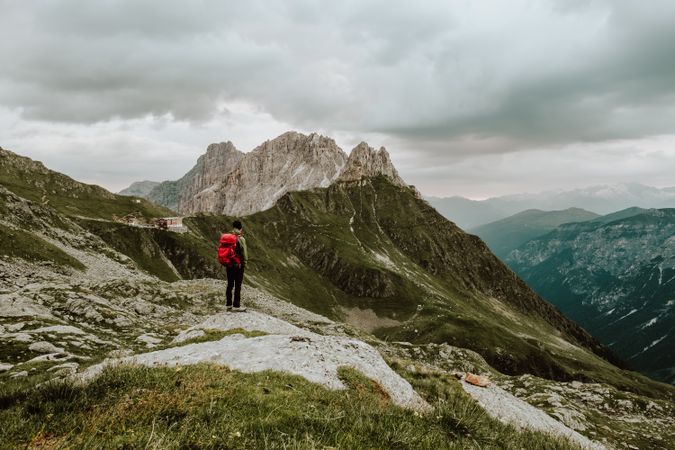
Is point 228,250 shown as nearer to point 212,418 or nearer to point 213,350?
point 213,350

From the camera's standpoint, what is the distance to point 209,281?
74250 millimetres

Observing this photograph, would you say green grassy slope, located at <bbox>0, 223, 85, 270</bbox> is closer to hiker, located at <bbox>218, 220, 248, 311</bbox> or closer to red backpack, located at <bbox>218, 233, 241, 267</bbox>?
hiker, located at <bbox>218, 220, 248, 311</bbox>

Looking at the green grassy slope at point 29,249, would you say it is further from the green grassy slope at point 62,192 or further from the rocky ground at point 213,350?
the green grassy slope at point 62,192

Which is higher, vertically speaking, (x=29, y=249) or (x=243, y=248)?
(x=243, y=248)

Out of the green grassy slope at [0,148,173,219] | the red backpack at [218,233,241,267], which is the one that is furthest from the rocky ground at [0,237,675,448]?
the green grassy slope at [0,148,173,219]

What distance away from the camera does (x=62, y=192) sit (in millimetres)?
174750

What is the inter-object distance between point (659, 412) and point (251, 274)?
145 metres

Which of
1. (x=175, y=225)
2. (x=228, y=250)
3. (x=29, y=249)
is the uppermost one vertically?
(x=175, y=225)

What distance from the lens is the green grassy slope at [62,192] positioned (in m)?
158

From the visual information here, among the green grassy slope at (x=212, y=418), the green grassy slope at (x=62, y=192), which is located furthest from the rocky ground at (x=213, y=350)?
the green grassy slope at (x=62, y=192)

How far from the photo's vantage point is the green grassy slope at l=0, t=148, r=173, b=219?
15750 centimetres

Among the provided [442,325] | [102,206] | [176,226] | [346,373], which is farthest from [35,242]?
[442,325]

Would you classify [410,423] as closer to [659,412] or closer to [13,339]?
[13,339]

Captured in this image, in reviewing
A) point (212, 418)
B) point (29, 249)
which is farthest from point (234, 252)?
point (29, 249)
